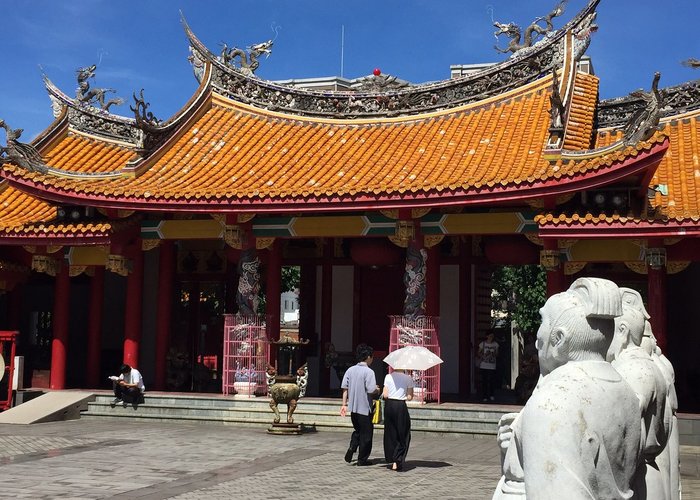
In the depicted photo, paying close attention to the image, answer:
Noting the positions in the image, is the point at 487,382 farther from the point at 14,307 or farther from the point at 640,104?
the point at 14,307

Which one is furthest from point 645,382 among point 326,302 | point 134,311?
point 326,302

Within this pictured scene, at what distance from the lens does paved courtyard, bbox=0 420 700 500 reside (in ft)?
29.4

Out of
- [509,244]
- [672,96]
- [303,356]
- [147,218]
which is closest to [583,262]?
[509,244]

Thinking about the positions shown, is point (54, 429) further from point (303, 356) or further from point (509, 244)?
point (509, 244)

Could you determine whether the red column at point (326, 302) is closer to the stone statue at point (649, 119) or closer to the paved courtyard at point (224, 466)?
the paved courtyard at point (224, 466)

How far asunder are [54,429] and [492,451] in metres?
6.83

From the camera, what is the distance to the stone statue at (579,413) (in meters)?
3.12

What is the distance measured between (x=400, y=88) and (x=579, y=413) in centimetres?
1650

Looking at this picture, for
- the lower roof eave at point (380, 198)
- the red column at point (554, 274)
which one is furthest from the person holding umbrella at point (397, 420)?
the red column at point (554, 274)

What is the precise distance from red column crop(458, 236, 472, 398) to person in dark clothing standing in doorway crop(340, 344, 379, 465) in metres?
Result: 7.44

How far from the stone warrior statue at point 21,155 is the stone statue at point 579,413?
1605 centimetres

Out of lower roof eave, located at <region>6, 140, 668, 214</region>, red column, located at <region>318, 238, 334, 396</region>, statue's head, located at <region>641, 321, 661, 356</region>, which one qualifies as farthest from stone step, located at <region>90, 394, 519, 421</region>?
statue's head, located at <region>641, 321, 661, 356</region>

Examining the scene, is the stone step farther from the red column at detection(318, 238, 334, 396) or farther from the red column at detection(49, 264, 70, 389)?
the red column at detection(318, 238, 334, 396)

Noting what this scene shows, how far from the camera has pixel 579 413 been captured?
3158mm
